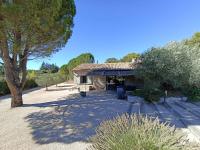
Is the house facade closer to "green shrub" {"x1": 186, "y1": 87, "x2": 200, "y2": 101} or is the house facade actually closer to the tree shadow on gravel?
"green shrub" {"x1": 186, "y1": 87, "x2": 200, "y2": 101}

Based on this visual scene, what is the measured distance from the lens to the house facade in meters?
30.1

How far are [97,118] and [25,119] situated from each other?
165 inches

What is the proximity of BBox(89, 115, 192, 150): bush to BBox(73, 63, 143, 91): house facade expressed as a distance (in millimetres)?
22790

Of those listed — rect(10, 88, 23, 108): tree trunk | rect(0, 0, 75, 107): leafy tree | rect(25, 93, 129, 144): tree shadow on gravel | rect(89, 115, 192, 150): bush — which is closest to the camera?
rect(89, 115, 192, 150): bush

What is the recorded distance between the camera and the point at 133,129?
5.02 m

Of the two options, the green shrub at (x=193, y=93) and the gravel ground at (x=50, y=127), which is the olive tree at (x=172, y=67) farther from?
the gravel ground at (x=50, y=127)

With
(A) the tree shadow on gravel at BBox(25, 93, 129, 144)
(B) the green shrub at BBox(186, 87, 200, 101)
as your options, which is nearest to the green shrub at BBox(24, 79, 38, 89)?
(A) the tree shadow on gravel at BBox(25, 93, 129, 144)

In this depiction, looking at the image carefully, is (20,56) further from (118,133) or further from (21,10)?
(118,133)

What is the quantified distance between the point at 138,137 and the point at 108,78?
29257 millimetres

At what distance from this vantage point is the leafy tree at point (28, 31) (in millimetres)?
13773

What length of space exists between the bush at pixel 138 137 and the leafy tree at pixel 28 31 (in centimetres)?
1075

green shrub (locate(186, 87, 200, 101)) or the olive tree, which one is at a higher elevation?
the olive tree

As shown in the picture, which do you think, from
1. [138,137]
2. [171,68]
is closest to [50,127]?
[138,137]

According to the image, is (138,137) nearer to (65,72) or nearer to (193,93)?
(193,93)
